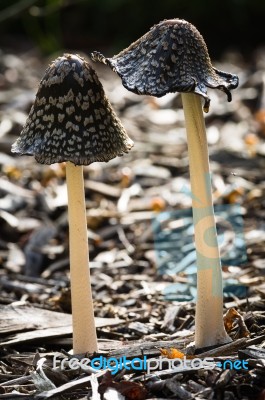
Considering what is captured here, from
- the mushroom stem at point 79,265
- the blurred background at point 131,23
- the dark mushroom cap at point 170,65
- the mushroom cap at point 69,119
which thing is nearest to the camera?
the dark mushroom cap at point 170,65

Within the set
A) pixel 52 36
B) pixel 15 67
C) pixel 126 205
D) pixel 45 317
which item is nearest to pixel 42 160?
pixel 45 317

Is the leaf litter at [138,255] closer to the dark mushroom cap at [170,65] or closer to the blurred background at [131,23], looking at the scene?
the dark mushroom cap at [170,65]

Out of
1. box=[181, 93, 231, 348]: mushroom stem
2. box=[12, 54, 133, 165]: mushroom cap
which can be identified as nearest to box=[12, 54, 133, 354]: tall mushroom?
box=[12, 54, 133, 165]: mushroom cap

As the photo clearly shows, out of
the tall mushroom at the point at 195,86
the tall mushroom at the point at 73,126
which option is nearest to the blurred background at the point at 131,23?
the tall mushroom at the point at 73,126

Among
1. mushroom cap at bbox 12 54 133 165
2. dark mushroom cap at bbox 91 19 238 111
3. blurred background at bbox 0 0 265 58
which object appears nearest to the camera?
dark mushroom cap at bbox 91 19 238 111

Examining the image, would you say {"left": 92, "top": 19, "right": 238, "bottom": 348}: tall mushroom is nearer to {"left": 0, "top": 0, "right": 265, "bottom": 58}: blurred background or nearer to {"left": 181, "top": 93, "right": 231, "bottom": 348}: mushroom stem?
{"left": 181, "top": 93, "right": 231, "bottom": 348}: mushroom stem

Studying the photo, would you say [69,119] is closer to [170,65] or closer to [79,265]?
[170,65]
